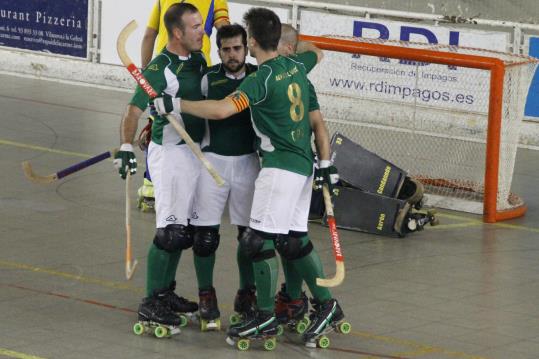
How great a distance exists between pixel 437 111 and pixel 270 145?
27.2 ft

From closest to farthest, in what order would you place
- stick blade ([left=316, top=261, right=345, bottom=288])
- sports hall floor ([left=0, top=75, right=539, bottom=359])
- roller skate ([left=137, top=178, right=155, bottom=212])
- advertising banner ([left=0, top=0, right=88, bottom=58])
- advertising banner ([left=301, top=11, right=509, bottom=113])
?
stick blade ([left=316, top=261, right=345, bottom=288])
sports hall floor ([left=0, top=75, right=539, bottom=359])
roller skate ([left=137, top=178, right=155, bottom=212])
advertising banner ([left=301, top=11, right=509, bottom=113])
advertising banner ([left=0, top=0, right=88, bottom=58])

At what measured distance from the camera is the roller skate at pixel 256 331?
28.4 feet

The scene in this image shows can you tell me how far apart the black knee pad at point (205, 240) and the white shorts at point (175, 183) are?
0.42 ft

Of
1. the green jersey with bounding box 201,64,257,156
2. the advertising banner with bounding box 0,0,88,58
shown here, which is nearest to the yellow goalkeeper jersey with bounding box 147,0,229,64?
the green jersey with bounding box 201,64,257,156

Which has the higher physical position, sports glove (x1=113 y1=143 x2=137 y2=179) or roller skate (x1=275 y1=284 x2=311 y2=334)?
sports glove (x1=113 y1=143 x2=137 y2=179)

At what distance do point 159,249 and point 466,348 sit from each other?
223 centimetres

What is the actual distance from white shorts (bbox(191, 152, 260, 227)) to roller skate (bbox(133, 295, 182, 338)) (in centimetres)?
63

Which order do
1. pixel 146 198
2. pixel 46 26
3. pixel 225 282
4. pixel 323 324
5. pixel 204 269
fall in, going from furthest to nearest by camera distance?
pixel 46 26
pixel 146 198
pixel 225 282
pixel 204 269
pixel 323 324

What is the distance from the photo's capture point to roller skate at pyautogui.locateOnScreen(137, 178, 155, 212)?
12930mm

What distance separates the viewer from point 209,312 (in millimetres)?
9094

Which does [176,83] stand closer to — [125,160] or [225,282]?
[125,160]

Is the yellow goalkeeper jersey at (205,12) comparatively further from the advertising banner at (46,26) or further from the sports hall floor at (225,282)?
the advertising banner at (46,26)

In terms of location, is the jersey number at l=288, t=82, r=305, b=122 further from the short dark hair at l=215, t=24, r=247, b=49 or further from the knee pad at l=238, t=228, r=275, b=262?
the knee pad at l=238, t=228, r=275, b=262

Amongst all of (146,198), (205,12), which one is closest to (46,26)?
(205,12)
